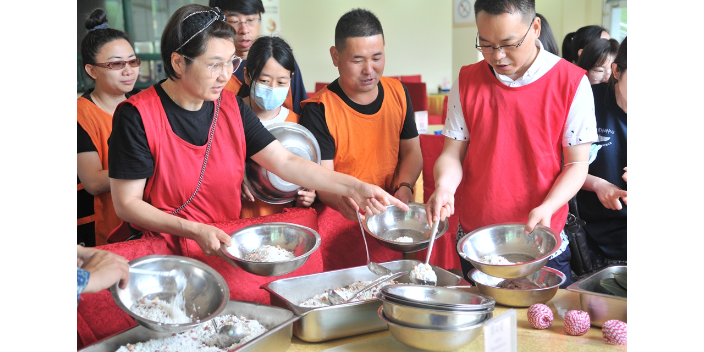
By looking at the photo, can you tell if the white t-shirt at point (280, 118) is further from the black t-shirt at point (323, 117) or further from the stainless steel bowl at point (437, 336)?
the stainless steel bowl at point (437, 336)

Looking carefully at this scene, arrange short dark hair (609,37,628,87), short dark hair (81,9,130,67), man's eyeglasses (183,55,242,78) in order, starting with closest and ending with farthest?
man's eyeglasses (183,55,242,78) → short dark hair (609,37,628,87) → short dark hair (81,9,130,67)

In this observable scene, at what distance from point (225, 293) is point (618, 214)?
1432 millimetres

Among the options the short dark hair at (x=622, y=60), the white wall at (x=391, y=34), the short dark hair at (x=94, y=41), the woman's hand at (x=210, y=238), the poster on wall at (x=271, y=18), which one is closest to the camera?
the woman's hand at (x=210, y=238)

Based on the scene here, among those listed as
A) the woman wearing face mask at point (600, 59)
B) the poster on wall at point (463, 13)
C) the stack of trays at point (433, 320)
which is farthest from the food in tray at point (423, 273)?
the poster on wall at point (463, 13)

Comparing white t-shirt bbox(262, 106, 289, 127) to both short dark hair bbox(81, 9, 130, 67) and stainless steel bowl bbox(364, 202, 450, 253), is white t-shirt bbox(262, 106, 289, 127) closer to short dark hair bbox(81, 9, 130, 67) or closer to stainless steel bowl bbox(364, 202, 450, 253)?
stainless steel bowl bbox(364, 202, 450, 253)

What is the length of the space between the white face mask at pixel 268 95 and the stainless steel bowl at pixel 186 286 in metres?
0.82

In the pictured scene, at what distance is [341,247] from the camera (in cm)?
203

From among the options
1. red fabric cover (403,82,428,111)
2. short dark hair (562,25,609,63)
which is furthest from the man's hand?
red fabric cover (403,82,428,111)

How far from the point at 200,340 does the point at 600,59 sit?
2.13m

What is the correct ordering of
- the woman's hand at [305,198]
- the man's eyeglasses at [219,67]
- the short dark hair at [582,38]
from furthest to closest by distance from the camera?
the short dark hair at [582,38] < the woman's hand at [305,198] < the man's eyeglasses at [219,67]

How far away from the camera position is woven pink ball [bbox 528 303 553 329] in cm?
126

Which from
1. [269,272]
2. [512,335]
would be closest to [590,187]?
[512,335]

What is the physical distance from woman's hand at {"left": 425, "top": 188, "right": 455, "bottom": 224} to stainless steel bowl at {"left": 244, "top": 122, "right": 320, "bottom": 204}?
0.47 meters

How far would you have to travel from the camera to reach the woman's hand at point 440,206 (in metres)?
1.57
